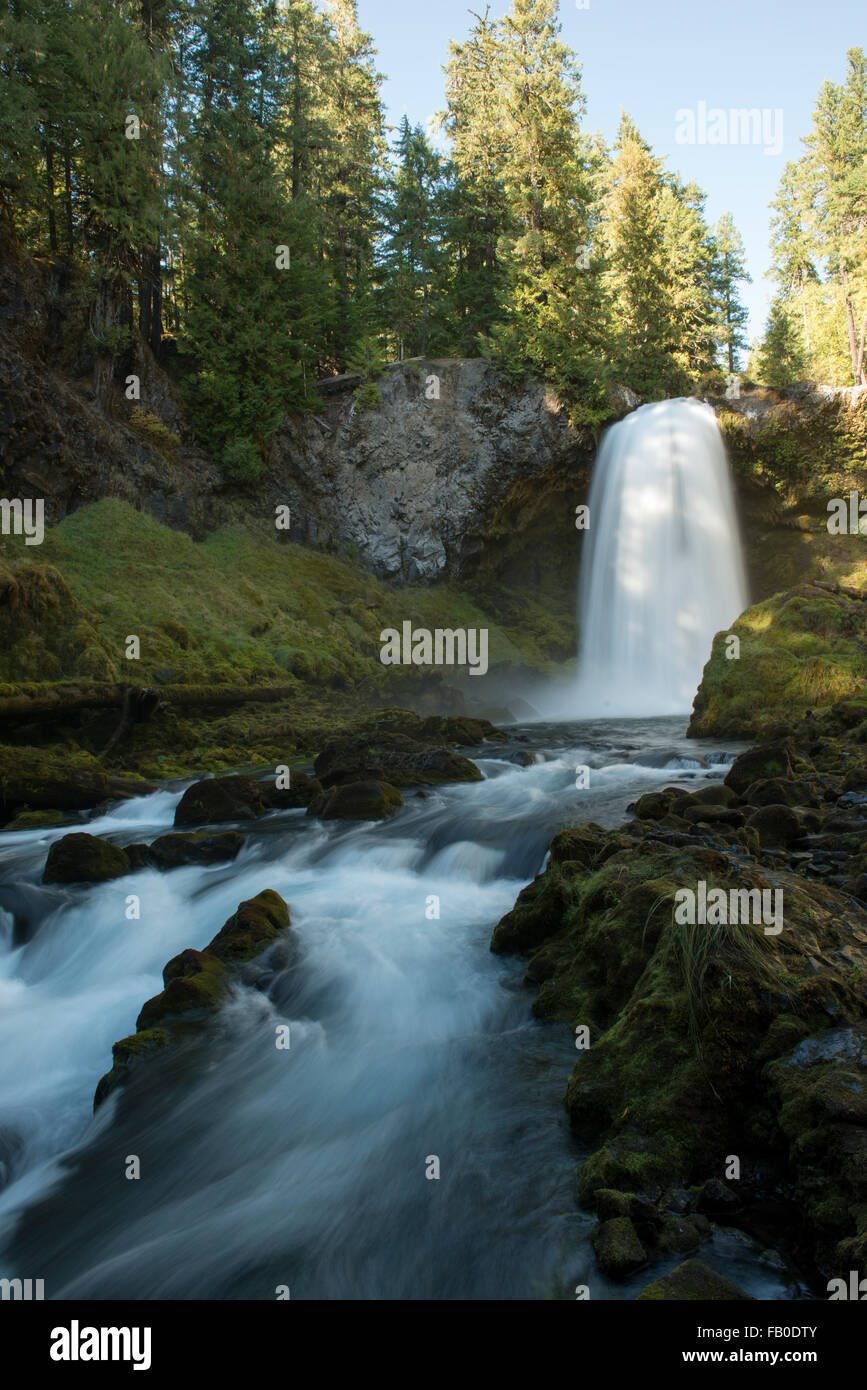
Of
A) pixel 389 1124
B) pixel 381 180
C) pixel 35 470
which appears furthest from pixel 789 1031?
pixel 381 180

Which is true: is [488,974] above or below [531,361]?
below

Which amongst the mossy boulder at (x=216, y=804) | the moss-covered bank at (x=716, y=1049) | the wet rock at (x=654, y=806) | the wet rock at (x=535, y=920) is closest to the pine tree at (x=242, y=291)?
the mossy boulder at (x=216, y=804)

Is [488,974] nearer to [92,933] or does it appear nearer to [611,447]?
[92,933]

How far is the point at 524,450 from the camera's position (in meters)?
31.0

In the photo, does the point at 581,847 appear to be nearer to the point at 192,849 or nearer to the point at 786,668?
the point at 192,849

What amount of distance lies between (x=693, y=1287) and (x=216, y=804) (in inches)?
385

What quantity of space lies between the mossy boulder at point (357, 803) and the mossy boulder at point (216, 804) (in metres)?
0.92

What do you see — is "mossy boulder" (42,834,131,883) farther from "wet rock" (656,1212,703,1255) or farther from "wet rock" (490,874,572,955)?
"wet rock" (656,1212,703,1255)

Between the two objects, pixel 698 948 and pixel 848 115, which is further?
pixel 848 115

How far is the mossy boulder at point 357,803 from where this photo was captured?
11.4 m

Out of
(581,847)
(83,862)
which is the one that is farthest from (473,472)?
(581,847)

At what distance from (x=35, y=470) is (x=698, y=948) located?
71.4ft

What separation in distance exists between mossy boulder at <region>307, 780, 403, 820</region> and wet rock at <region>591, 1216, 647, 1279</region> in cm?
818

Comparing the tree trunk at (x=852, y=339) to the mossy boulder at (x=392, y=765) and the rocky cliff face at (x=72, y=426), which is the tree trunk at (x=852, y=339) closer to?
the rocky cliff face at (x=72, y=426)
